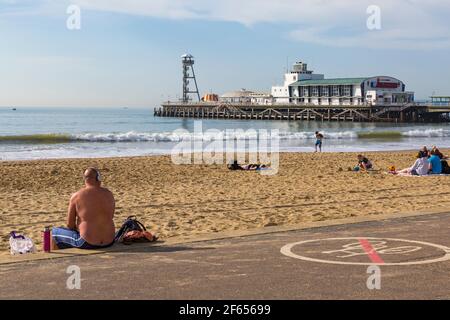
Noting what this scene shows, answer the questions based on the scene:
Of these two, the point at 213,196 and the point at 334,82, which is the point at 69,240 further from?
the point at 334,82

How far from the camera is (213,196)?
13.9 m

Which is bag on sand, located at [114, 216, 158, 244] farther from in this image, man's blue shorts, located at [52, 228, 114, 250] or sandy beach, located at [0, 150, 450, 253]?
sandy beach, located at [0, 150, 450, 253]

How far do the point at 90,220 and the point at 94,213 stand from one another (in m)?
0.10

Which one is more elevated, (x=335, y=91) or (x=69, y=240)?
(x=335, y=91)

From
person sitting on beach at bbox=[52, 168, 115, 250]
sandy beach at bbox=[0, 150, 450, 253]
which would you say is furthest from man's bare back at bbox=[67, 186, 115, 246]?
sandy beach at bbox=[0, 150, 450, 253]

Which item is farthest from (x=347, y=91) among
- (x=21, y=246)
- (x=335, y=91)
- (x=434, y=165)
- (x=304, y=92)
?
(x=21, y=246)

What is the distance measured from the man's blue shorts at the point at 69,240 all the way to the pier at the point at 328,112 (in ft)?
276

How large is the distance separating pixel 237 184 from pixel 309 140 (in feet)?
102

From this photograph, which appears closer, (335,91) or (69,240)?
(69,240)

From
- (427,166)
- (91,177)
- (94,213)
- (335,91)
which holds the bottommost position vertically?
(427,166)

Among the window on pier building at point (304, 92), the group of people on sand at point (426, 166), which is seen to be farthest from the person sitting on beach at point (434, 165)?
the window on pier building at point (304, 92)

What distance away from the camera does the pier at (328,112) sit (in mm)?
90500
